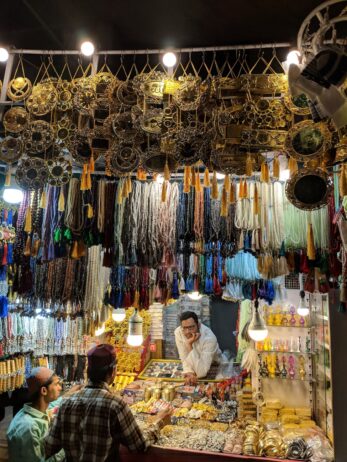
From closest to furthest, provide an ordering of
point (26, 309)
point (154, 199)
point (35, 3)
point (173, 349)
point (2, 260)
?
1. point (35, 3)
2. point (154, 199)
3. point (2, 260)
4. point (26, 309)
5. point (173, 349)

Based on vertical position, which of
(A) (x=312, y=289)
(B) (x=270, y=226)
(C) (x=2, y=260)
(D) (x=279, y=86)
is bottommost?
(A) (x=312, y=289)

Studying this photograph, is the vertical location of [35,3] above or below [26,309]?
above

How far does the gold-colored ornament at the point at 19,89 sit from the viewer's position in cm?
295

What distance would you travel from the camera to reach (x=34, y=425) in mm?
2973

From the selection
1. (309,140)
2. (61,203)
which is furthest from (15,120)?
(309,140)

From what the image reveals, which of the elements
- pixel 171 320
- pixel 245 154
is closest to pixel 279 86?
pixel 245 154

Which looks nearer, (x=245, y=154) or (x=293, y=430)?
(x=245, y=154)

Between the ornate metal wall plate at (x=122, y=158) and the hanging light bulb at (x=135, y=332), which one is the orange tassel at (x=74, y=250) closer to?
the ornate metal wall plate at (x=122, y=158)

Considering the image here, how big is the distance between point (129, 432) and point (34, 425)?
808 mm

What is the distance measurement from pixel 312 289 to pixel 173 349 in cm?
514

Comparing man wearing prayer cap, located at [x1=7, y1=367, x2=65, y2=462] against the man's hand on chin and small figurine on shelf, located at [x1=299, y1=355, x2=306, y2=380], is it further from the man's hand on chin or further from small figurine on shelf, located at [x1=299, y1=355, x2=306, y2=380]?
small figurine on shelf, located at [x1=299, y1=355, x2=306, y2=380]

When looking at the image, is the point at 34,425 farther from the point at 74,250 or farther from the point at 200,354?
the point at 200,354

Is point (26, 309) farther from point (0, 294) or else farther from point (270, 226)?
point (270, 226)

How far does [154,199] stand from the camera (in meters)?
3.31
